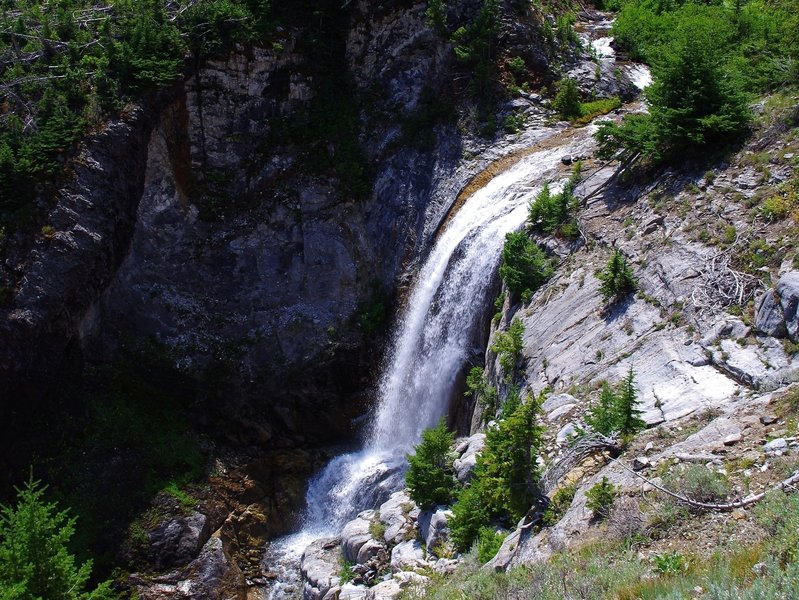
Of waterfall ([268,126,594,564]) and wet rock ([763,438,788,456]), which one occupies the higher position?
waterfall ([268,126,594,564])

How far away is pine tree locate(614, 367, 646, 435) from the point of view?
8.99 meters

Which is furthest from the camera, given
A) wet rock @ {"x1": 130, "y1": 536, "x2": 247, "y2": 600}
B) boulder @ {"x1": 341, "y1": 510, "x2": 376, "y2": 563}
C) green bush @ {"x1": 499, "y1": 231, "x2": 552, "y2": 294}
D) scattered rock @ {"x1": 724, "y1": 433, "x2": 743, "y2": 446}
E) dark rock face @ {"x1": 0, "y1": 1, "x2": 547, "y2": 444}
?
dark rock face @ {"x1": 0, "y1": 1, "x2": 547, "y2": 444}

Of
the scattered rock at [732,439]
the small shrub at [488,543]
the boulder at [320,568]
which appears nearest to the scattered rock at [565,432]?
the small shrub at [488,543]

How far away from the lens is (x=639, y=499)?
7559 mm

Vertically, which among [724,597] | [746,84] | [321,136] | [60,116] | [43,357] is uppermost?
Answer: [60,116]

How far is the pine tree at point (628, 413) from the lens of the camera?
8.99 meters

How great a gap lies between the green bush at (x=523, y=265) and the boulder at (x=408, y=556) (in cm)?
576

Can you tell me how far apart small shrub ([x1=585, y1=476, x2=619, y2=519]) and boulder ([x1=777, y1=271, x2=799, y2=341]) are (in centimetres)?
343

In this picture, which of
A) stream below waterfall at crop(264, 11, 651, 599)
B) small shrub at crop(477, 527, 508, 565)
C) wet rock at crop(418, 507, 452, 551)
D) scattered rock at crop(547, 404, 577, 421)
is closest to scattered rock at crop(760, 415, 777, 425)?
scattered rock at crop(547, 404, 577, 421)

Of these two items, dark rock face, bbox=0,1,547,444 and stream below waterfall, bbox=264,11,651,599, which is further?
dark rock face, bbox=0,1,547,444

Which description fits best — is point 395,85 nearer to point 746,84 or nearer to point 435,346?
point 435,346

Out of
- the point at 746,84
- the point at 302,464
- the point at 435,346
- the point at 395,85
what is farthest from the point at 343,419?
the point at 746,84

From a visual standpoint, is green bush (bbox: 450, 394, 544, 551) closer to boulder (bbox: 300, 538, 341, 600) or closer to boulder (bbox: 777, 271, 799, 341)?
boulder (bbox: 777, 271, 799, 341)

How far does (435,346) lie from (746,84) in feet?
30.1
